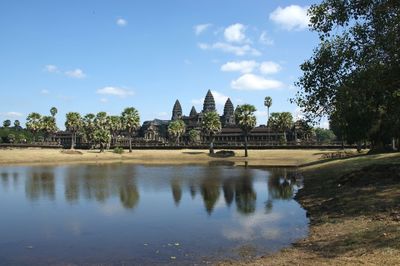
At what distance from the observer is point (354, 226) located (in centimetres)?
2111

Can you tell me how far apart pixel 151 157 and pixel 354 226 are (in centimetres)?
11213

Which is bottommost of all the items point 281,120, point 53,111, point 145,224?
point 145,224

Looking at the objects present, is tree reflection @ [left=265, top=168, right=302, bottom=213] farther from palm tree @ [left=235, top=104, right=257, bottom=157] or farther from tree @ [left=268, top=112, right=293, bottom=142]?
tree @ [left=268, top=112, right=293, bottom=142]

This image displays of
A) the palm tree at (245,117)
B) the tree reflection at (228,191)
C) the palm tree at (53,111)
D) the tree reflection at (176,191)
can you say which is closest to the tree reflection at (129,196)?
the tree reflection at (176,191)

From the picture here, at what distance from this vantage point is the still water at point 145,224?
64.8 feet

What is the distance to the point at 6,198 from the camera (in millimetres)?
41656

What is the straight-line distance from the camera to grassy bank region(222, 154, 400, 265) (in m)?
15.9

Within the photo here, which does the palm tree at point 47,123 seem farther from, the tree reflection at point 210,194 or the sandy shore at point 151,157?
the tree reflection at point 210,194

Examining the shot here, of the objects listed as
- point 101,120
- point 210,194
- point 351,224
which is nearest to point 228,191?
point 210,194

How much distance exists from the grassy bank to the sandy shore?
72.9 m

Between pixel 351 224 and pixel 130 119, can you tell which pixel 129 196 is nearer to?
pixel 351 224

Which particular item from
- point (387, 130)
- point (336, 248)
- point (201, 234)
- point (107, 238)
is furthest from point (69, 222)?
point (387, 130)

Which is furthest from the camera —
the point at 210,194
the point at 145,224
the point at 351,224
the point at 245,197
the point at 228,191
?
the point at 228,191

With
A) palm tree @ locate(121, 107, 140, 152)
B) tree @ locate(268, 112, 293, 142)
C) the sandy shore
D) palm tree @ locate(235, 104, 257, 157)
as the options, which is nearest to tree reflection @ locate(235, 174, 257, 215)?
the sandy shore
